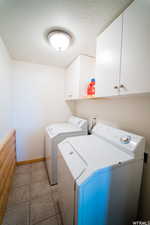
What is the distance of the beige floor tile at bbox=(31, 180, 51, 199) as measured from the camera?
151 centimetres

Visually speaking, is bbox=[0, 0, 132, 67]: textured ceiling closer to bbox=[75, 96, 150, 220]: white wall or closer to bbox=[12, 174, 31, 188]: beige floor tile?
bbox=[75, 96, 150, 220]: white wall

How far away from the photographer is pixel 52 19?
104cm

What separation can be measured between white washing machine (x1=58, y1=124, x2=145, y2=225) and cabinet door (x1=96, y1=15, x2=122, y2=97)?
1.84ft

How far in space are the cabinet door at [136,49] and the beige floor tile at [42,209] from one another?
1.77m

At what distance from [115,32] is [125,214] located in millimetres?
1808

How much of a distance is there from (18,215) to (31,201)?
202 mm

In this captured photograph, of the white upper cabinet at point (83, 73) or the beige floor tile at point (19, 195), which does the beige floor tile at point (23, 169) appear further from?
the white upper cabinet at point (83, 73)

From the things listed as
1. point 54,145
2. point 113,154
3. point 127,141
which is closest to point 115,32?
point 127,141

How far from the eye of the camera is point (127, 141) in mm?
966

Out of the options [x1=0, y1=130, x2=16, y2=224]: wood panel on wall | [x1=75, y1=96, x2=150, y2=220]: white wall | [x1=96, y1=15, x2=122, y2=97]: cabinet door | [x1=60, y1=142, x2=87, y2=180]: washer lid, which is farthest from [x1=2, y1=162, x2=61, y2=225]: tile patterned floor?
[x1=96, y1=15, x2=122, y2=97]: cabinet door

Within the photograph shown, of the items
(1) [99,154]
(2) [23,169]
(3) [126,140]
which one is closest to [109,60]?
(3) [126,140]

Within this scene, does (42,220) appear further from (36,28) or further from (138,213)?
(36,28)

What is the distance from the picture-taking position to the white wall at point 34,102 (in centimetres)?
215

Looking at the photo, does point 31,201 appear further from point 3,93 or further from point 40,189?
point 3,93
